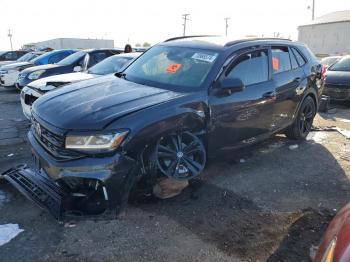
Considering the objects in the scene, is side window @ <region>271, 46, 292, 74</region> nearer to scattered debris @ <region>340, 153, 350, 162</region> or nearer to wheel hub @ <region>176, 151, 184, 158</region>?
scattered debris @ <region>340, 153, 350, 162</region>

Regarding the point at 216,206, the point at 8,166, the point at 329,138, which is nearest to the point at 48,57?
the point at 8,166

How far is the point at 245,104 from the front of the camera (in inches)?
181

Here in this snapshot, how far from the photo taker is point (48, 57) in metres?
13.9

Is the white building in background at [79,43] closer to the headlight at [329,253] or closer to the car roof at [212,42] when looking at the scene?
the car roof at [212,42]

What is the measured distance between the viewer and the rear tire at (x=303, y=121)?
20.5 ft

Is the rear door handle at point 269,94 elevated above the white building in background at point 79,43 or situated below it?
below

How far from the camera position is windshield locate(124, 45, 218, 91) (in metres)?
4.32

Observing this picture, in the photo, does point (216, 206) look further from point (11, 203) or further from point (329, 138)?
point (329, 138)

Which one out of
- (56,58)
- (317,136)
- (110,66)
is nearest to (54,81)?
(110,66)

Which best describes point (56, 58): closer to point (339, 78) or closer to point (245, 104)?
point (339, 78)

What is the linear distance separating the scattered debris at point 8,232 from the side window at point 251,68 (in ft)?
9.18

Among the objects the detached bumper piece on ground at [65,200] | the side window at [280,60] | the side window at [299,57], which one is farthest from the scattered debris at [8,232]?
the side window at [299,57]

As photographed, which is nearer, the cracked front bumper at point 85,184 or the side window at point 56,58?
the cracked front bumper at point 85,184

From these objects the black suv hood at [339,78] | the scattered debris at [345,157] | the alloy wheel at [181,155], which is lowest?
the scattered debris at [345,157]
